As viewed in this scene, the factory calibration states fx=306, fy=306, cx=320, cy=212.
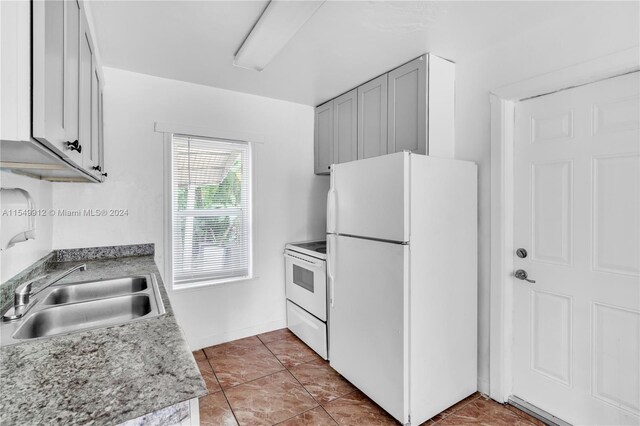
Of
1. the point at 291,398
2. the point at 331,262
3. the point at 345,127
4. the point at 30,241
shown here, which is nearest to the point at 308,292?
the point at 331,262

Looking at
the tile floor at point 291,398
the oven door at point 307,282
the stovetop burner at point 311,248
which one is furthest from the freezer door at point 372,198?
the tile floor at point 291,398

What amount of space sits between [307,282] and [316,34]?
6.71ft

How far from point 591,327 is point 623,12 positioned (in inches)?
67.7

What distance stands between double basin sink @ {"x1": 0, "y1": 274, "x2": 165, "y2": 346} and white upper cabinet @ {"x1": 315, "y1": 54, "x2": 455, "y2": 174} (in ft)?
6.47

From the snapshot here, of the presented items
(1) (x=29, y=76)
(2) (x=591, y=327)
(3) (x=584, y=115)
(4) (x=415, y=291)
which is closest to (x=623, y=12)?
(3) (x=584, y=115)

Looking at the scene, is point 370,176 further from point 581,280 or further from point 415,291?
point 581,280

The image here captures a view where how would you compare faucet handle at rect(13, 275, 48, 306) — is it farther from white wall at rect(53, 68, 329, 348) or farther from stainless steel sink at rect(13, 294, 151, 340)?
white wall at rect(53, 68, 329, 348)

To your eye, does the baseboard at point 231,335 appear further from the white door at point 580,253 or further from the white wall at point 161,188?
the white door at point 580,253

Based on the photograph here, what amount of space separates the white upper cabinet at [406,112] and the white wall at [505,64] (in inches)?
5.0

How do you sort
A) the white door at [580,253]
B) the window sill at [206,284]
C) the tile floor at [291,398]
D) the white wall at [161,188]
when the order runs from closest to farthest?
the white door at [580,253] → the tile floor at [291,398] → the white wall at [161,188] → the window sill at [206,284]

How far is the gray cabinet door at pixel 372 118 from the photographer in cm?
259

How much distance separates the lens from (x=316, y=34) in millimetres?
2023

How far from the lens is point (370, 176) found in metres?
2.06

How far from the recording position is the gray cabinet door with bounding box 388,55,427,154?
226cm
